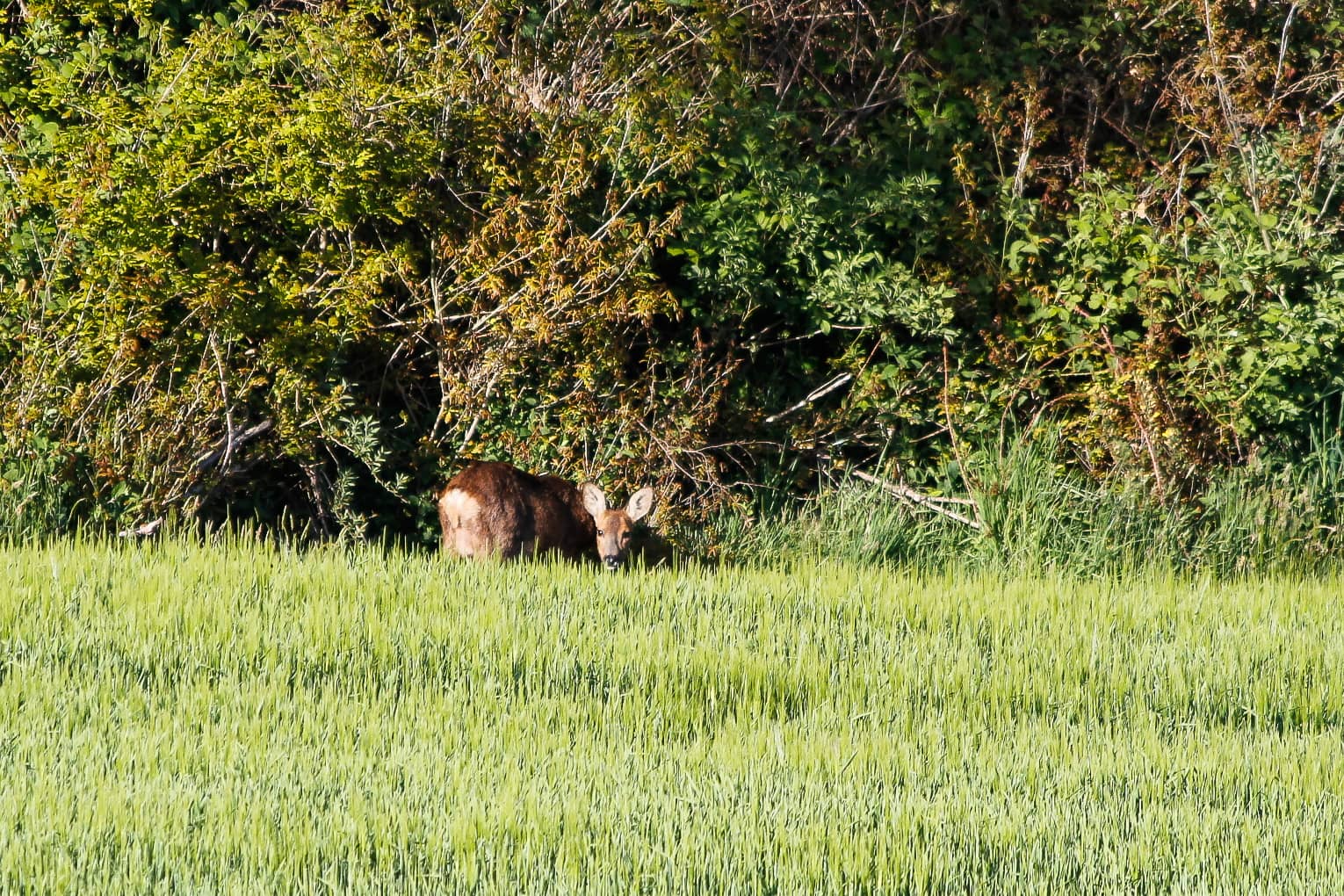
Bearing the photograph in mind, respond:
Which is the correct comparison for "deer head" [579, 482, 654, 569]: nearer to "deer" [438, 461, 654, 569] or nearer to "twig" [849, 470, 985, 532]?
"deer" [438, 461, 654, 569]

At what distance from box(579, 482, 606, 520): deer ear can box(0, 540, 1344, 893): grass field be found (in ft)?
2.26

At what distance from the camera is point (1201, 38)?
10.2 metres

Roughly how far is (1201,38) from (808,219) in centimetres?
324

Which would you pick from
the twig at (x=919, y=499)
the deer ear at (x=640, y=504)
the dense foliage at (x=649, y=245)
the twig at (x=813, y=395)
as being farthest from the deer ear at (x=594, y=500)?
the twig at (x=919, y=499)

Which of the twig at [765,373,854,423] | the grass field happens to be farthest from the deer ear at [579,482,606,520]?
the twig at [765,373,854,423]

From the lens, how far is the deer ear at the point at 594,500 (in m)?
7.94

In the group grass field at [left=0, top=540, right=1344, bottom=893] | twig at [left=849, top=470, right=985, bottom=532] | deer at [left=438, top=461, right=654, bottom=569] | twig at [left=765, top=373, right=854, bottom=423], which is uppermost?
twig at [left=765, top=373, right=854, bottom=423]

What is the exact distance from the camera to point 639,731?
5.14 metres

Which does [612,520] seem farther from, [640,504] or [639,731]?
[639,731]

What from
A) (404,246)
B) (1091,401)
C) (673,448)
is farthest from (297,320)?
(1091,401)

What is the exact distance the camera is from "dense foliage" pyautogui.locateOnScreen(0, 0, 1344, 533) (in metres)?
8.38

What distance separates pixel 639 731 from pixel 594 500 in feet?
9.56

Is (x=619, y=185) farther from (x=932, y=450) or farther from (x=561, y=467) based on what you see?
(x=932, y=450)

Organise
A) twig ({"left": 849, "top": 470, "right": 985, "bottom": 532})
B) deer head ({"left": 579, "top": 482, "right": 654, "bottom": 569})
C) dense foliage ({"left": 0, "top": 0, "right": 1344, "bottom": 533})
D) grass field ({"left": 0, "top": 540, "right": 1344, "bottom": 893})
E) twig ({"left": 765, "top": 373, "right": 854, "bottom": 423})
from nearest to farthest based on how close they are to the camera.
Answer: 1. grass field ({"left": 0, "top": 540, "right": 1344, "bottom": 893})
2. deer head ({"left": 579, "top": 482, "right": 654, "bottom": 569})
3. dense foliage ({"left": 0, "top": 0, "right": 1344, "bottom": 533})
4. twig ({"left": 849, "top": 470, "right": 985, "bottom": 532})
5. twig ({"left": 765, "top": 373, "right": 854, "bottom": 423})
